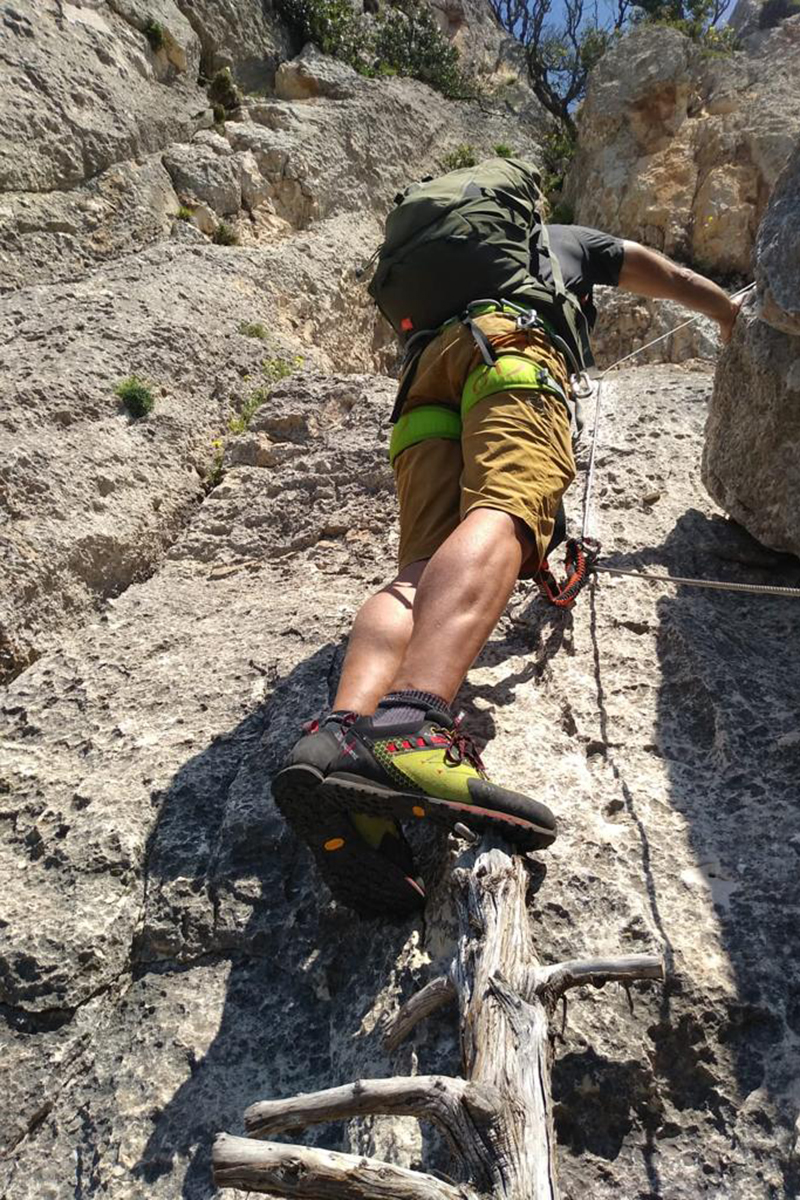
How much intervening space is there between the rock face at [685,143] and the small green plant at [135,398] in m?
8.80

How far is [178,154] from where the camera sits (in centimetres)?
996

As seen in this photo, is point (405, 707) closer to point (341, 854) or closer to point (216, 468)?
point (341, 854)

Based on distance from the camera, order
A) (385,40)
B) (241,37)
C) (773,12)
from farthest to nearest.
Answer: (773,12) → (385,40) → (241,37)

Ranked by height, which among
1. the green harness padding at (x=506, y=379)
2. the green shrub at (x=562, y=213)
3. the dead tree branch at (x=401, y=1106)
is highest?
the green shrub at (x=562, y=213)

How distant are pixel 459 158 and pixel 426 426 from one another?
11.3 meters

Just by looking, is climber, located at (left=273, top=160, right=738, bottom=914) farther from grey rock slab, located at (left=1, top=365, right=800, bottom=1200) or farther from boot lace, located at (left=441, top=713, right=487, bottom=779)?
grey rock slab, located at (left=1, top=365, right=800, bottom=1200)

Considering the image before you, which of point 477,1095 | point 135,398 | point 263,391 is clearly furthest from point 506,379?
point 263,391

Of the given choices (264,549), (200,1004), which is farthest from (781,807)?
(264,549)

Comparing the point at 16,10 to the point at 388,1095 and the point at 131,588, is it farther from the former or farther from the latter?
the point at 388,1095

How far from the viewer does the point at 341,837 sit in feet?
8.90

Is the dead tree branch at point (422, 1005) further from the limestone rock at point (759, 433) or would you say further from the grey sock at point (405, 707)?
the limestone rock at point (759, 433)

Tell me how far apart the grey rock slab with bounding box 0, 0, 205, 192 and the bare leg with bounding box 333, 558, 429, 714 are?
22.3 feet

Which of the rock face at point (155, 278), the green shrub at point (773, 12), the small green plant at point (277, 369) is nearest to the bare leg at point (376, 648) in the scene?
the rock face at point (155, 278)

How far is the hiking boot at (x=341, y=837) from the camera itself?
102 inches
